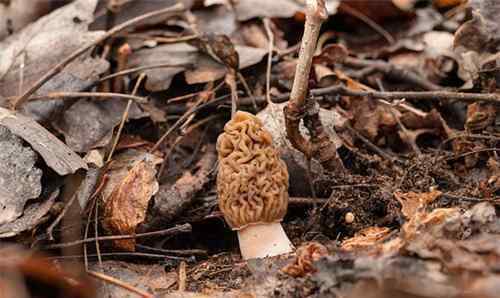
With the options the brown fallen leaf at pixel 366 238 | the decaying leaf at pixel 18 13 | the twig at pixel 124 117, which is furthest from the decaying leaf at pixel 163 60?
the brown fallen leaf at pixel 366 238

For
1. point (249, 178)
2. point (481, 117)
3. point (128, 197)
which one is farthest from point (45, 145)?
point (481, 117)

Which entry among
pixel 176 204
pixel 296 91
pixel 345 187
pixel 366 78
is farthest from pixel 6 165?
pixel 366 78

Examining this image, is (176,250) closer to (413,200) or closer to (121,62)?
(413,200)

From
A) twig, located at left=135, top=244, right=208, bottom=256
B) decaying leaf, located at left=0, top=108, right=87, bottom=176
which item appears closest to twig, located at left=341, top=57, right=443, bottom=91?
twig, located at left=135, top=244, right=208, bottom=256

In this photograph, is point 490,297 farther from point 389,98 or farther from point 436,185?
point 389,98

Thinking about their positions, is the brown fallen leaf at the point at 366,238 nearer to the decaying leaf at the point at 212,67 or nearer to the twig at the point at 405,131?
the twig at the point at 405,131

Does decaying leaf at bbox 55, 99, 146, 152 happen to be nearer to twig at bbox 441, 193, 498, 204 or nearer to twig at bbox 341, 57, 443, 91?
twig at bbox 341, 57, 443, 91
